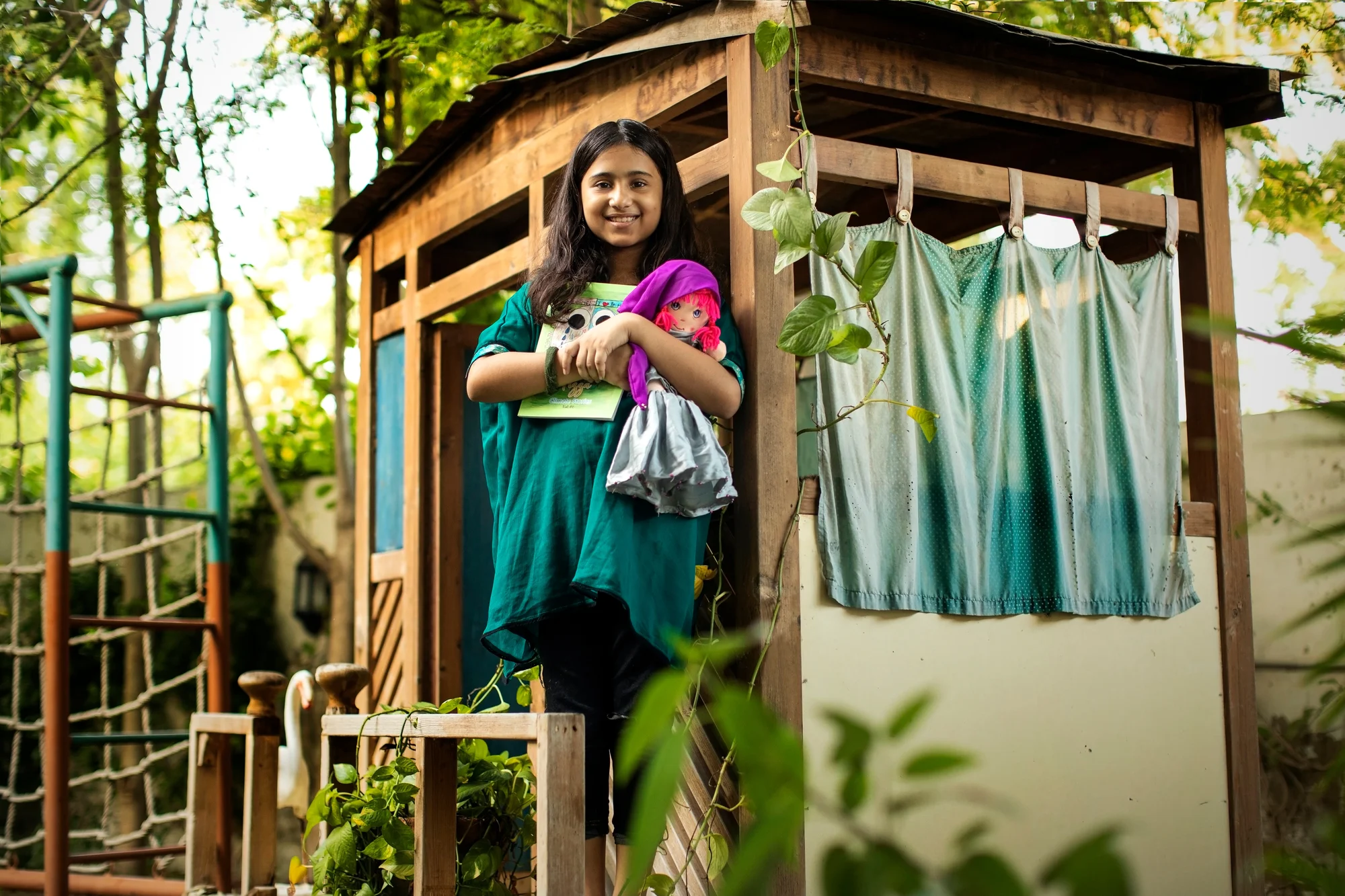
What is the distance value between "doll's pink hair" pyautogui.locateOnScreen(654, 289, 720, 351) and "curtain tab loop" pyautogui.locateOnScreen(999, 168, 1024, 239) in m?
1.15

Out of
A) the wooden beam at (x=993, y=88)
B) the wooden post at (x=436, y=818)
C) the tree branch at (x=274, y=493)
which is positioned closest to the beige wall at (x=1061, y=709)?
the wooden post at (x=436, y=818)

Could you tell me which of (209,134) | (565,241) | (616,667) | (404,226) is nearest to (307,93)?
(209,134)

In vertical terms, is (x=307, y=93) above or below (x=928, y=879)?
above

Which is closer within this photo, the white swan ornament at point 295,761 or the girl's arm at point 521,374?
the girl's arm at point 521,374

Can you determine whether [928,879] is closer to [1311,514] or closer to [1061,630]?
[1061,630]

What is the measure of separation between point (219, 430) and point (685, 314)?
13.3ft

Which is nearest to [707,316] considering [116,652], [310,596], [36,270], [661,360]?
[661,360]

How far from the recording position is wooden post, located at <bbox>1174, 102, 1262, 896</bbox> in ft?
13.0

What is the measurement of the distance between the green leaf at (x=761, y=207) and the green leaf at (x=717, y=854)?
1475mm

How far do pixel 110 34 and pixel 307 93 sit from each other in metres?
1.33

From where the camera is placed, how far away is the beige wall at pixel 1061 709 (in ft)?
10.9

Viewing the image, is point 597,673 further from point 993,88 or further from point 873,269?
point 993,88

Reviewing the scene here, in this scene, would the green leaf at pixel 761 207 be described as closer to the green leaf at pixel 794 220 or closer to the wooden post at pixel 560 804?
the green leaf at pixel 794 220

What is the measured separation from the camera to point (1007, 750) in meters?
3.59
